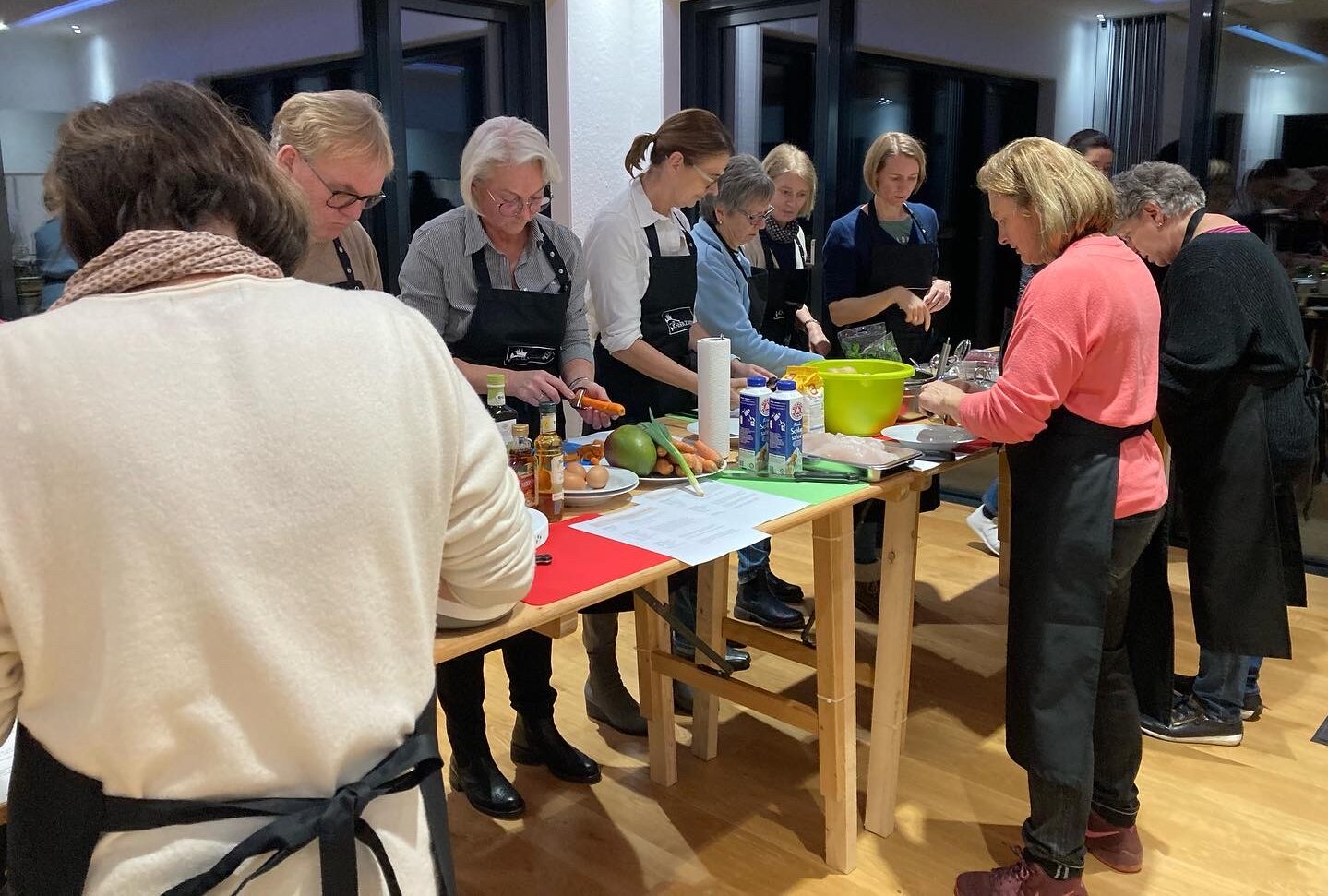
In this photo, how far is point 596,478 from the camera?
2.03m

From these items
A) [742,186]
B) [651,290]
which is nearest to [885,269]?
[742,186]

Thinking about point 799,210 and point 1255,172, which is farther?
point 1255,172

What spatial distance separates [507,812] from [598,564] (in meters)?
1.11

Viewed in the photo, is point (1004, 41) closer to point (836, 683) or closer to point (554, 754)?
point (836, 683)

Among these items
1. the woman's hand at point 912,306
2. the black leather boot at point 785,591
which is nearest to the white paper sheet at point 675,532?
the black leather boot at point 785,591

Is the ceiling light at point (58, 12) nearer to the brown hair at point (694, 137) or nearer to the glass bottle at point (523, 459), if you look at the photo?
the brown hair at point (694, 137)

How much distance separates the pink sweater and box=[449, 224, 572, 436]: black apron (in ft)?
3.58

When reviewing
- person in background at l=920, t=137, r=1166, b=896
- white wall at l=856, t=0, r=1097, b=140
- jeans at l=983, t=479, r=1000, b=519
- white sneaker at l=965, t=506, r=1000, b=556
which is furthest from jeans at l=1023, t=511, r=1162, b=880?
white wall at l=856, t=0, r=1097, b=140

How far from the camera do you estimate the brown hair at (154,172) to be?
97 cm

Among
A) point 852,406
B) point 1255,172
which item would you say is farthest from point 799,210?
point 1255,172

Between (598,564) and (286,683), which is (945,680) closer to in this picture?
(598,564)

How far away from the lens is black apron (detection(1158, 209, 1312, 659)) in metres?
2.72

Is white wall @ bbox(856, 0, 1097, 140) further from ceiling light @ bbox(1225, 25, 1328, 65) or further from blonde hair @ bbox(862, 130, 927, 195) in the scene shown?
blonde hair @ bbox(862, 130, 927, 195)

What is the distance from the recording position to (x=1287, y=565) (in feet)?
9.46
